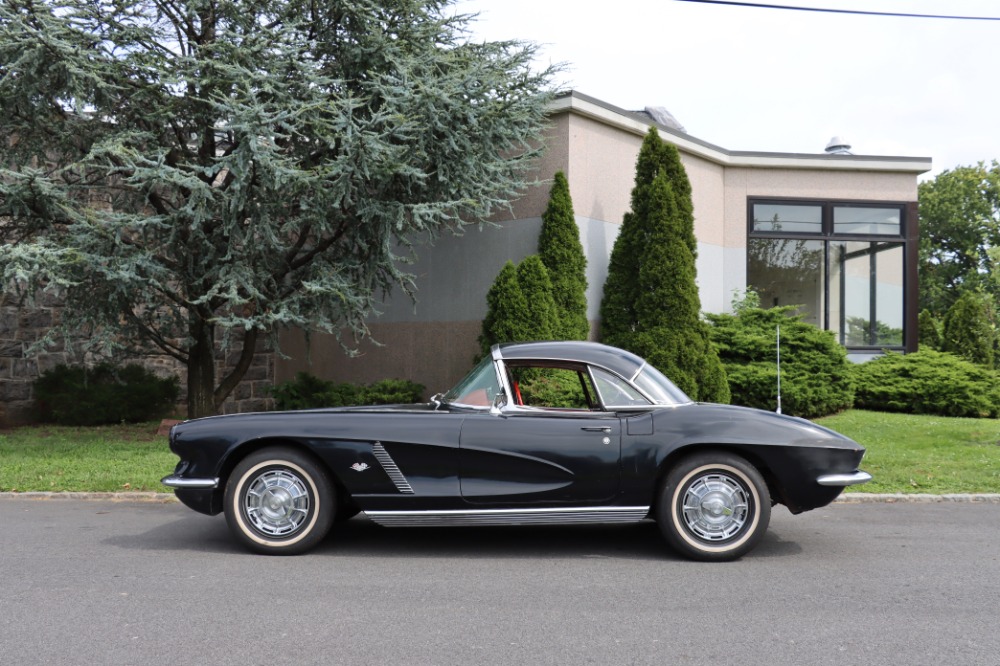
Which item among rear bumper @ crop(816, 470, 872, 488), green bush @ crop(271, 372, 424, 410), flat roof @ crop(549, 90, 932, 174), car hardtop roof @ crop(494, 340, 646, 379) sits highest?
flat roof @ crop(549, 90, 932, 174)

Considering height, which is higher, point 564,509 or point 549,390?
point 549,390

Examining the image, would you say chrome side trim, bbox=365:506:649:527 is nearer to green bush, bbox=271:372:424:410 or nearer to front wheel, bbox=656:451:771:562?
front wheel, bbox=656:451:771:562

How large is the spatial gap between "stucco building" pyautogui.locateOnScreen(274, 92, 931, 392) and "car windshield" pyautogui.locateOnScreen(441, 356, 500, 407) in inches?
311

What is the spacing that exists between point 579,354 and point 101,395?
11.6 m

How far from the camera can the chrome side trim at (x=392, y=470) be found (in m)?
5.68

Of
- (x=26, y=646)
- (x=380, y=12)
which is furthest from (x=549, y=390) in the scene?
(x=26, y=646)

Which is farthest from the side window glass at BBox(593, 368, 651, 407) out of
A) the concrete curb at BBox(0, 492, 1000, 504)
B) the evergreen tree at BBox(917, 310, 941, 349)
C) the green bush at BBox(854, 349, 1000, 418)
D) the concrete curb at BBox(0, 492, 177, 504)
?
the evergreen tree at BBox(917, 310, 941, 349)

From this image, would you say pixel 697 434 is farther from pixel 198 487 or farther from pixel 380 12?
pixel 380 12

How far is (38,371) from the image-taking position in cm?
1537

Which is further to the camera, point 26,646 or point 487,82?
point 487,82

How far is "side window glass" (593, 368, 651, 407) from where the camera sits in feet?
19.1

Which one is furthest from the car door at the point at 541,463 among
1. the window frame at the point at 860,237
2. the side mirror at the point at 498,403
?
the window frame at the point at 860,237

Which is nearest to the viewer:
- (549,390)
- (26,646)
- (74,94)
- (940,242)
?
(26,646)

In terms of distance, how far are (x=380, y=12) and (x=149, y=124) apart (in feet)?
11.7
